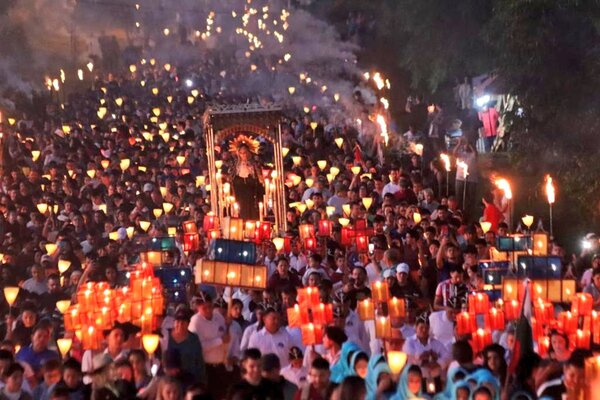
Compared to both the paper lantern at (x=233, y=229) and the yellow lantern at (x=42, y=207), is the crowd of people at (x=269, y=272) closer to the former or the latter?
the yellow lantern at (x=42, y=207)

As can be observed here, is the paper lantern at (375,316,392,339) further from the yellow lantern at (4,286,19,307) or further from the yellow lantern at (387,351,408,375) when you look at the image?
A: the yellow lantern at (4,286,19,307)

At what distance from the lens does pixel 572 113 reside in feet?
52.0

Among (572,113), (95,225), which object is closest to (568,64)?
(572,113)

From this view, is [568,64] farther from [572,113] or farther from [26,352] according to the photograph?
[26,352]

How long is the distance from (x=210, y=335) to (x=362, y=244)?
504cm

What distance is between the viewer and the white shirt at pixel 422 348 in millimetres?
10766

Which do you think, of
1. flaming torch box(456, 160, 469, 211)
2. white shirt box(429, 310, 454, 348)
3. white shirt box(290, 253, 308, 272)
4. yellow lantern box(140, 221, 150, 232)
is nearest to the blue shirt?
white shirt box(429, 310, 454, 348)

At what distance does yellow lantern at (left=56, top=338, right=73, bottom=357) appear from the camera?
11.2m

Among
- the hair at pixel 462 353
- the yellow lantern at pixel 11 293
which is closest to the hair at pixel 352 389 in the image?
the hair at pixel 462 353

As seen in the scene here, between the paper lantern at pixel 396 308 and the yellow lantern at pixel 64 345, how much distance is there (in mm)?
2965

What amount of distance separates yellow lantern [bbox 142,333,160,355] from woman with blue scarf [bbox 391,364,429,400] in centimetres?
242

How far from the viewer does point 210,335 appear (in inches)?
445

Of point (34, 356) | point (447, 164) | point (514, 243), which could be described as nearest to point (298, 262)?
point (514, 243)

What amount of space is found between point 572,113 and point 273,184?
4900mm
